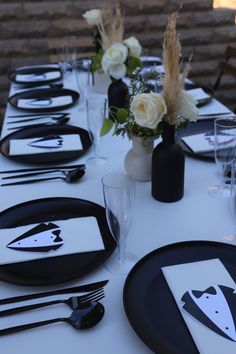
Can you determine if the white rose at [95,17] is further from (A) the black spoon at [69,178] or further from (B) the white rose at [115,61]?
(A) the black spoon at [69,178]

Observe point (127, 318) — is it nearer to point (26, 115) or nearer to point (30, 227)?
point (30, 227)

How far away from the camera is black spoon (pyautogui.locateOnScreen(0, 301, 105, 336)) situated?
70cm

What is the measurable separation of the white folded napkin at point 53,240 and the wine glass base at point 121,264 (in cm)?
3

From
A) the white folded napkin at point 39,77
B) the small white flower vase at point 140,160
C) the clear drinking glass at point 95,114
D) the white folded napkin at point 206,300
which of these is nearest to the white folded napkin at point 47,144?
the clear drinking glass at point 95,114

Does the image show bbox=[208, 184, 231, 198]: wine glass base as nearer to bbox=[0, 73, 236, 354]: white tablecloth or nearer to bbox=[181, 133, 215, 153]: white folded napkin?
bbox=[0, 73, 236, 354]: white tablecloth

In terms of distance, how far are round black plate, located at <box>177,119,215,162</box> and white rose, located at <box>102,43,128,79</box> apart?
32cm

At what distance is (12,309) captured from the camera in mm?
738

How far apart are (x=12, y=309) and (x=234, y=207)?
0.51 metres

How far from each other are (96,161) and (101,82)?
72 cm

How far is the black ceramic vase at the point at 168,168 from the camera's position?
3.41ft

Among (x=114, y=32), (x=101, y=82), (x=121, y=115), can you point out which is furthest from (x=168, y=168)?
(x=101, y=82)

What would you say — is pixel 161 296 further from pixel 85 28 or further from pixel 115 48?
pixel 85 28

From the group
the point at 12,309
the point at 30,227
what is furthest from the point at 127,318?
the point at 30,227

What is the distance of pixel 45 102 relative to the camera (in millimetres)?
1754
